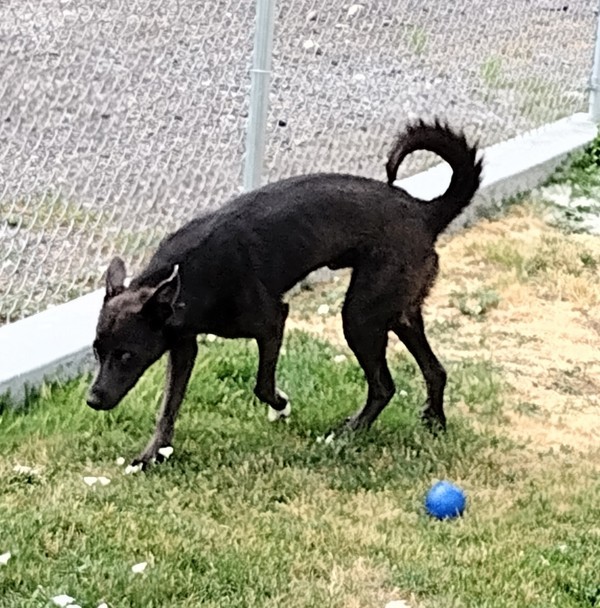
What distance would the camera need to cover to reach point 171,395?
4680 mm

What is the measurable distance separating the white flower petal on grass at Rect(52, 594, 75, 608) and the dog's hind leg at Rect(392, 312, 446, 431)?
72.9 inches

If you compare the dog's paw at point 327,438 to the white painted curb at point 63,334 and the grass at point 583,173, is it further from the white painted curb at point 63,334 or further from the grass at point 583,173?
the grass at point 583,173

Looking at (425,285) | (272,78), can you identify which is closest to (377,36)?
(272,78)

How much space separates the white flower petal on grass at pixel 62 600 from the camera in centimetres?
357

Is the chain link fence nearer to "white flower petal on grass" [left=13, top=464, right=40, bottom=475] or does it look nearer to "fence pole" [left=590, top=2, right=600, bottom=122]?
"white flower petal on grass" [left=13, top=464, right=40, bottom=475]

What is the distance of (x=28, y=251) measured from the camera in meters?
5.89

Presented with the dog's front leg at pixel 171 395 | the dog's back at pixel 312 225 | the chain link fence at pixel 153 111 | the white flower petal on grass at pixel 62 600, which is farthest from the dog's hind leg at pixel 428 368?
the white flower petal on grass at pixel 62 600

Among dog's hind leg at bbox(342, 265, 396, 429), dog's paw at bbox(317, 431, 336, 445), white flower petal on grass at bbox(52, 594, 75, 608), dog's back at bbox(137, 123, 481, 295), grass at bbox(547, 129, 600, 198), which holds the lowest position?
grass at bbox(547, 129, 600, 198)

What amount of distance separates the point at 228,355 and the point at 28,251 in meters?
1.03

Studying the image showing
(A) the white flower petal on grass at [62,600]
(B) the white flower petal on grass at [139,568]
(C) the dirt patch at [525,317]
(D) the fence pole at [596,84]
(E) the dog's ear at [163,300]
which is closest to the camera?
Result: (A) the white flower petal on grass at [62,600]

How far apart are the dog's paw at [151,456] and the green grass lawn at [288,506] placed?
7cm

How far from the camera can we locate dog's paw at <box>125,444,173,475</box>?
459cm

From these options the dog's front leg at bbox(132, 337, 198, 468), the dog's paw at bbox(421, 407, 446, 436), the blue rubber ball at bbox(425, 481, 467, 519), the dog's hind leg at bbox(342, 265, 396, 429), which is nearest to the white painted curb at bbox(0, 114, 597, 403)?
the dog's front leg at bbox(132, 337, 198, 468)

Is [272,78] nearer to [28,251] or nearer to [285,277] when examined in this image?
[28,251]
